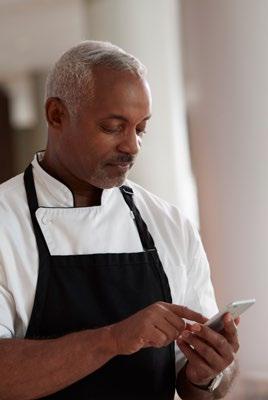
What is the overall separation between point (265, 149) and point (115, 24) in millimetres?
803

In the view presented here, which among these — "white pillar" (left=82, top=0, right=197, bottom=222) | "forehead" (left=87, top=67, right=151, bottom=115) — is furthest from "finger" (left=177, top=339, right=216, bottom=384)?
"white pillar" (left=82, top=0, right=197, bottom=222)

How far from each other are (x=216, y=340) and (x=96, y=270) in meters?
0.26

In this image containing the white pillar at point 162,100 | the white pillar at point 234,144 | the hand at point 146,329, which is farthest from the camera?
the white pillar at point 162,100

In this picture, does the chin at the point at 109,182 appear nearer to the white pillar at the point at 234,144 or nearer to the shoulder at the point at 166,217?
the shoulder at the point at 166,217

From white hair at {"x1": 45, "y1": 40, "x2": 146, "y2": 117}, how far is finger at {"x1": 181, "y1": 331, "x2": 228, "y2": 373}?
48 centimetres

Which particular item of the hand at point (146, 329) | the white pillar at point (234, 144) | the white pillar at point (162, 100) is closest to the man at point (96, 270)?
the hand at point (146, 329)

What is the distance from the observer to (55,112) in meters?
1.21

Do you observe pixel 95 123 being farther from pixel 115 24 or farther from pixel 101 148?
pixel 115 24

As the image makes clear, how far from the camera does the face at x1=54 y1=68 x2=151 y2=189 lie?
3.73ft

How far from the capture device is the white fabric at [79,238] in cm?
110

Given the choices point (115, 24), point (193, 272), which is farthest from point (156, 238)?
point (115, 24)

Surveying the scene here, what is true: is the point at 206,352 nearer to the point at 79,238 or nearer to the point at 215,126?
the point at 79,238

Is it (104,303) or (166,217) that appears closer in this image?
(104,303)

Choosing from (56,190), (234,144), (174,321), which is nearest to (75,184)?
(56,190)
